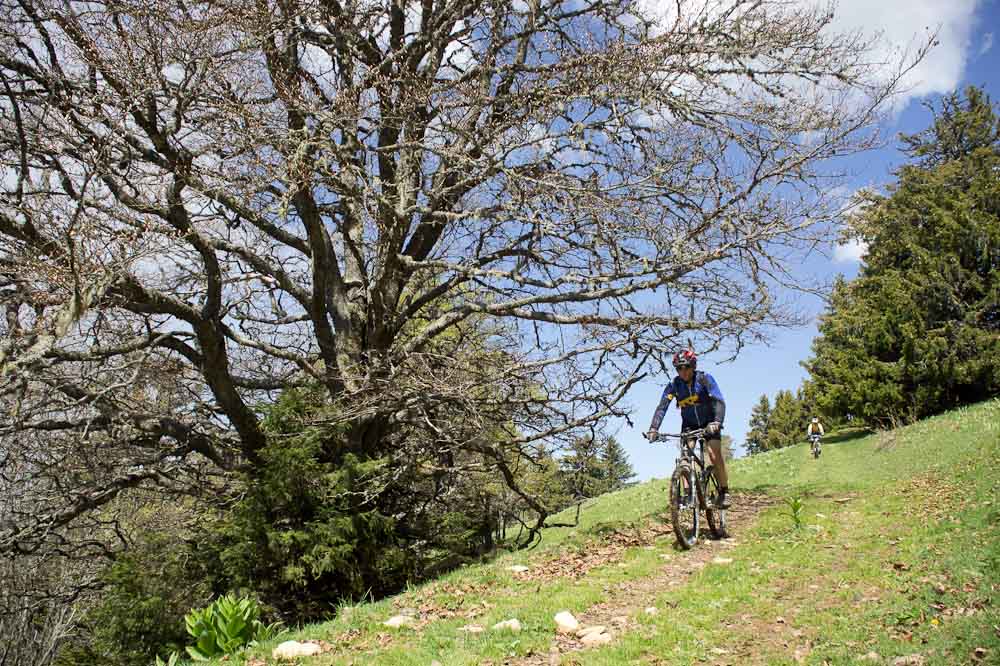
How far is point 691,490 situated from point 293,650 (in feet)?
14.8

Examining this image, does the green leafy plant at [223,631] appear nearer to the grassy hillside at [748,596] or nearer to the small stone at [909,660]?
the grassy hillside at [748,596]

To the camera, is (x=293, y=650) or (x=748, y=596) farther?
(x=748, y=596)

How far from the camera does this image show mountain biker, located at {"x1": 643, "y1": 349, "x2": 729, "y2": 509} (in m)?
7.64

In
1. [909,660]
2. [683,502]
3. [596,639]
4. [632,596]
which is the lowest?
[909,660]

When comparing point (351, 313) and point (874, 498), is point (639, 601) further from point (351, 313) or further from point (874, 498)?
point (351, 313)

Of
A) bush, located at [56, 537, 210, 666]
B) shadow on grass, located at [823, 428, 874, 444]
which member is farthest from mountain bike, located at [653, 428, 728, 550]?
shadow on grass, located at [823, 428, 874, 444]

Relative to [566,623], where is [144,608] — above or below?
above

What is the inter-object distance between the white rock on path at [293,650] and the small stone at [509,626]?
1.46 meters

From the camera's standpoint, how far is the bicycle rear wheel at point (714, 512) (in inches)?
320

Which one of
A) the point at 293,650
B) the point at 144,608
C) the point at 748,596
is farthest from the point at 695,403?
the point at 144,608

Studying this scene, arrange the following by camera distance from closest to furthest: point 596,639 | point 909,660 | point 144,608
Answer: point 909,660 → point 596,639 → point 144,608

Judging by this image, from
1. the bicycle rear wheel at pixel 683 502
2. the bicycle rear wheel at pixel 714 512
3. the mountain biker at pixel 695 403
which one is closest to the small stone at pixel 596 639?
the bicycle rear wheel at pixel 683 502

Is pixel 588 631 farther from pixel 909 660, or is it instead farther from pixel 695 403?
pixel 695 403

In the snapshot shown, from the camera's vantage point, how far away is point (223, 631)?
605 cm
